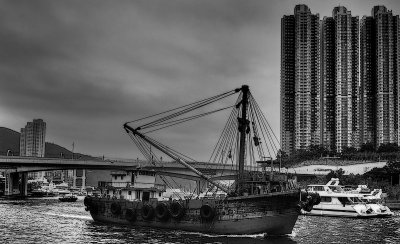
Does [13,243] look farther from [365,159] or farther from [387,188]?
[365,159]

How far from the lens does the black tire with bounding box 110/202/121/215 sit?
190ft

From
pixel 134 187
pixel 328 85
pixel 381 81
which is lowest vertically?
pixel 134 187

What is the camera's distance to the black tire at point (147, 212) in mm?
53469

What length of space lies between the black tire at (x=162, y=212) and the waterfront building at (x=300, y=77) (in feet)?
406

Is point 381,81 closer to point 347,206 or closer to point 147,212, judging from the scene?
point 347,206

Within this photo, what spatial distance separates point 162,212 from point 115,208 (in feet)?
25.7

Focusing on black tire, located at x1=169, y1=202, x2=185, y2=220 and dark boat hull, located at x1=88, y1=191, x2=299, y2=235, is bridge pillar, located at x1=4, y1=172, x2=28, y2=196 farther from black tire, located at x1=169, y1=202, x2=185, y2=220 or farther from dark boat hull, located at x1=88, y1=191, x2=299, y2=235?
dark boat hull, located at x1=88, y1=191, x2=299, y2=235

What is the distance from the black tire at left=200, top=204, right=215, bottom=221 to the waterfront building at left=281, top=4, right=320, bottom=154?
12669 centimetres

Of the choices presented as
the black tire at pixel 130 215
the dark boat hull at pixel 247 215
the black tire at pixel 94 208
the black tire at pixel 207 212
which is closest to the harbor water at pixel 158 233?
the dark boat hull at pixel 247 215

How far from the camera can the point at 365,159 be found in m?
144

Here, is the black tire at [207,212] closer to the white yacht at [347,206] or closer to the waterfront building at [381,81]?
the white yacht at [347,206]

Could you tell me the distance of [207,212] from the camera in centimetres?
4812

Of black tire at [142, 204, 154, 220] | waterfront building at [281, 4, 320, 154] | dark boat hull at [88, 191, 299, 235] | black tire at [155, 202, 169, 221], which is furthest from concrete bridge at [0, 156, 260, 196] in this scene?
dark boat hull at [88, 191, 299, 235]

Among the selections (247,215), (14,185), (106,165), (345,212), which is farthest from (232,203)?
Result: (14,185)
